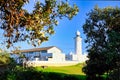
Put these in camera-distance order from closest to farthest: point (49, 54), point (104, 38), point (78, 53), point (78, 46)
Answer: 1. point (104, 38)
2. point (78, 46)
3. point (78, 53)
4. point (49, 54)

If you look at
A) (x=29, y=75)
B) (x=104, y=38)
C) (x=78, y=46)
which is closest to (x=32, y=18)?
(x=29, y=75)

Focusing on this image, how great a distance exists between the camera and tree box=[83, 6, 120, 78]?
114ft

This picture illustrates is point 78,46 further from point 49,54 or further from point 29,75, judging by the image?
point 29,75

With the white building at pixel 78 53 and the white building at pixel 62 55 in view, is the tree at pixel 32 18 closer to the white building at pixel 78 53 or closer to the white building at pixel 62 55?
the white building at pixel 62 55

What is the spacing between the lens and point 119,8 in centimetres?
3681

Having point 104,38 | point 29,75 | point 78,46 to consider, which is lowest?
point 29,75

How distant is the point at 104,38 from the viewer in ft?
119

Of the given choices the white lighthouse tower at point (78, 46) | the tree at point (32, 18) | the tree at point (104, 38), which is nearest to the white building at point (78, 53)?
the white lighthouse tower at point (78, 46)

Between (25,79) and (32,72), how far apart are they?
35.7 inches

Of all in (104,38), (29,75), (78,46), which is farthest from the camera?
(78,46)

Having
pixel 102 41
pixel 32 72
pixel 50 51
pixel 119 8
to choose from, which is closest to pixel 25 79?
pixel 32 72

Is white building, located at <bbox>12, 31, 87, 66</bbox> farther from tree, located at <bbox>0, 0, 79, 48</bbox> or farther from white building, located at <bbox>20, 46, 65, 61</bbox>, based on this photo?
tree, located at <bbox>0, 0, 79, 48</bbox>

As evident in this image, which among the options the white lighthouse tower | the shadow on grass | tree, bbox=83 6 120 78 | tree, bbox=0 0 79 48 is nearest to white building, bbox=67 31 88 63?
the white lighthouse tower

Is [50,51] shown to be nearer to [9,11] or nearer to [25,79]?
[25,79]
